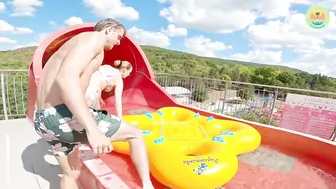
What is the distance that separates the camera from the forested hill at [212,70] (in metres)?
31.6

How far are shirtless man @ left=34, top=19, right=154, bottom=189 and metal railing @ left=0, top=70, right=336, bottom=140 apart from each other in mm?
4600

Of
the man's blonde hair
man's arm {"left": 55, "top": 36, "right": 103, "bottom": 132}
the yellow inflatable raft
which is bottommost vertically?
the yellow inflatable raft

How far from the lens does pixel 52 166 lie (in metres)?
3.13

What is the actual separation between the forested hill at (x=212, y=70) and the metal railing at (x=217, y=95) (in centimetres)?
2111

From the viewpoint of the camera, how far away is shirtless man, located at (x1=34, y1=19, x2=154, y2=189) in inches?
52.2

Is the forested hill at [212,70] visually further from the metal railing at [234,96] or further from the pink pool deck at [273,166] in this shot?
the pink pool deck at [273,166]

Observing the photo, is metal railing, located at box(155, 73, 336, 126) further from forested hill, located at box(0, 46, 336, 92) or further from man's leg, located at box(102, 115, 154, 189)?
forested hill, located at box(0, 46, 336, 92)

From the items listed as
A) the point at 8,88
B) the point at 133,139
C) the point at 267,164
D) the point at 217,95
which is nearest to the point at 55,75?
the point at 133,139

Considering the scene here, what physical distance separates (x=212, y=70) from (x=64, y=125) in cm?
4373

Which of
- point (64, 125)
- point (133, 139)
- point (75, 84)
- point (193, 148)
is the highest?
point (75, 84)

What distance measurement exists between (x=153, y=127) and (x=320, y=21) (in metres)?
6.33

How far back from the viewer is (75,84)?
1312mm

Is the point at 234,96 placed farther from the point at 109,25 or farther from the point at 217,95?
the point at 109,25

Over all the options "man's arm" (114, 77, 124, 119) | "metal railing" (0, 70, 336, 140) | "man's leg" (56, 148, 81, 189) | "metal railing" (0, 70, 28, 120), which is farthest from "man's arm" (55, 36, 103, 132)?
"metal railing" (0, 70, 28, 120)
